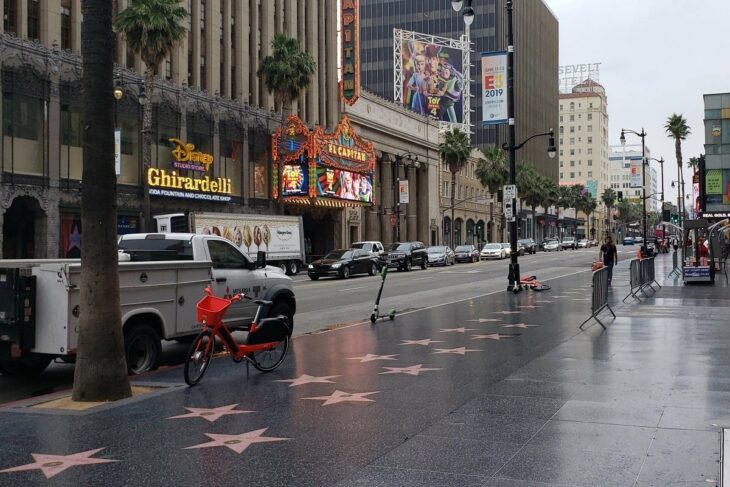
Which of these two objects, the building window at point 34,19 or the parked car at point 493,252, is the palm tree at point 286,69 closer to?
the building window at point 34,19

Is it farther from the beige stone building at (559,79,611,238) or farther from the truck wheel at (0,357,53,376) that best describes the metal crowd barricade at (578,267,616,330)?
the beige stone building at (559,79,611,238)

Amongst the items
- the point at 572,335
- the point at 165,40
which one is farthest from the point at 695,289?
the point at 165,40

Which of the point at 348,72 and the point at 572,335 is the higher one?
the point at 348,72

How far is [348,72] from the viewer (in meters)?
59.8

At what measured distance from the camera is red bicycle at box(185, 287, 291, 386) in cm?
900

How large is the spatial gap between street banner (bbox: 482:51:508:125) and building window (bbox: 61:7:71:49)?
74.0 feet

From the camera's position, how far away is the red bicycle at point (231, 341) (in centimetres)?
900

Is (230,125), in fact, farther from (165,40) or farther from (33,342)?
(33,342)

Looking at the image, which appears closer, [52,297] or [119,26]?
[52,297]

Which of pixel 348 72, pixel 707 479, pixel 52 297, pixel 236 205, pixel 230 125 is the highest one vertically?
pixel 348 72

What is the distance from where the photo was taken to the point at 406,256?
4356 cm

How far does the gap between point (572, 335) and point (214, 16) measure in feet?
133

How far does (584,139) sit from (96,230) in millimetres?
187641

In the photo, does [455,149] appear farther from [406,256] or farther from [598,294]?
[598,294]
